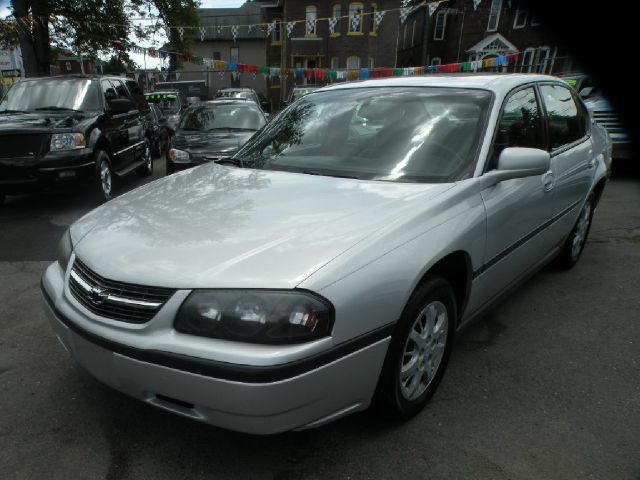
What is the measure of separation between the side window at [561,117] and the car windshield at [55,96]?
20.8 feet

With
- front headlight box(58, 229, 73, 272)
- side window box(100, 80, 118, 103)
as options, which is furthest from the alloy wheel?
side window box(100, 80, 118, 103)

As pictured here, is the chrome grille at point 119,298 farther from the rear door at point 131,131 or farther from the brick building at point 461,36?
the brick building at point 461,36

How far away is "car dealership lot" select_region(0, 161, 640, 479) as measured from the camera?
6.73 feet

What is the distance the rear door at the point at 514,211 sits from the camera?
2637 mm

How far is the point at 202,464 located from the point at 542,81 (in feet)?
11.3

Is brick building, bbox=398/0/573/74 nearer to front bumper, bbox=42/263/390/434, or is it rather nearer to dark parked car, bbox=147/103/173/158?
dark parked car, bbox=147/103/173/158

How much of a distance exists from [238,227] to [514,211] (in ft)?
5.49

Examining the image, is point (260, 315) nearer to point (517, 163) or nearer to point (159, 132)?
point (517, 163)

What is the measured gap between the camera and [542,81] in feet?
11.8

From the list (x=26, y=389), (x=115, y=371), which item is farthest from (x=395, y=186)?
(x=26, y=389)

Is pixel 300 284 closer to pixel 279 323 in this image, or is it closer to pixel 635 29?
pixel 279 323

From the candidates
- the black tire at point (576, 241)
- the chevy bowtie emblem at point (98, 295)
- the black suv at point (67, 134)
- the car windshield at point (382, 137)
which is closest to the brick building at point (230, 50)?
the black suv at point (67, 134)

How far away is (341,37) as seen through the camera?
33.8 meters

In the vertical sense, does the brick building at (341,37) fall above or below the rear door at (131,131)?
above
